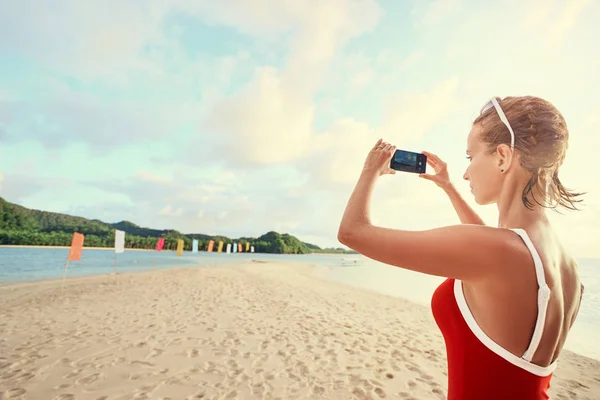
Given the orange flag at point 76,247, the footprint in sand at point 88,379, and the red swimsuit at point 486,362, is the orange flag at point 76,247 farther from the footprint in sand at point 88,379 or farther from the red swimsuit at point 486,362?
the red swimsuit at point 486,362

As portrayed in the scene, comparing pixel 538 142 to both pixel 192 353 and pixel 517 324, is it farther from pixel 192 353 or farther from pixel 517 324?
pixel 192 353

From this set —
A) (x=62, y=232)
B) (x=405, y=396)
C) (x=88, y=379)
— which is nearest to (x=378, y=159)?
(x=405, y=396)

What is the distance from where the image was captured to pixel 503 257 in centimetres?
81

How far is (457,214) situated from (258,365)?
184 inches

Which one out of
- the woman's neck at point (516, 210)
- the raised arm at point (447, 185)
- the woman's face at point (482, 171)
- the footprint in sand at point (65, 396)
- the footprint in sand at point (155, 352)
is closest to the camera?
the woman's neck at point (516, 210)

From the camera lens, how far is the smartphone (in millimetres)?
1533

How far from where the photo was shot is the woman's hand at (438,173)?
69.5 inches

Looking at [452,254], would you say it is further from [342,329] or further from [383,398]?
[342,329]

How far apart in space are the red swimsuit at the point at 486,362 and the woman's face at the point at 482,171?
10.5 inches

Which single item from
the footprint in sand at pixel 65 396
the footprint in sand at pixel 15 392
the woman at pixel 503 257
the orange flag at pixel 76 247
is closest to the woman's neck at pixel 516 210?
the woman at pixel 503 257

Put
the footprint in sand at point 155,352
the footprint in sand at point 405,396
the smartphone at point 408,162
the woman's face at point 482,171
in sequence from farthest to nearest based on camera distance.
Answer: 1. the footprint in sand at point 155,352
2. the footprint in sand at point 405,396
3. the smartphone at point 408,162
4. the woman's face at point 482,171

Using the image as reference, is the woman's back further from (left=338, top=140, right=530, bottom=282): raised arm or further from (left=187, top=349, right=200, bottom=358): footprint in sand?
(left=187, top=349, right=200, bottom=358): footprint in sand

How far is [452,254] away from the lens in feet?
2.76

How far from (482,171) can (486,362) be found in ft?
2.06
